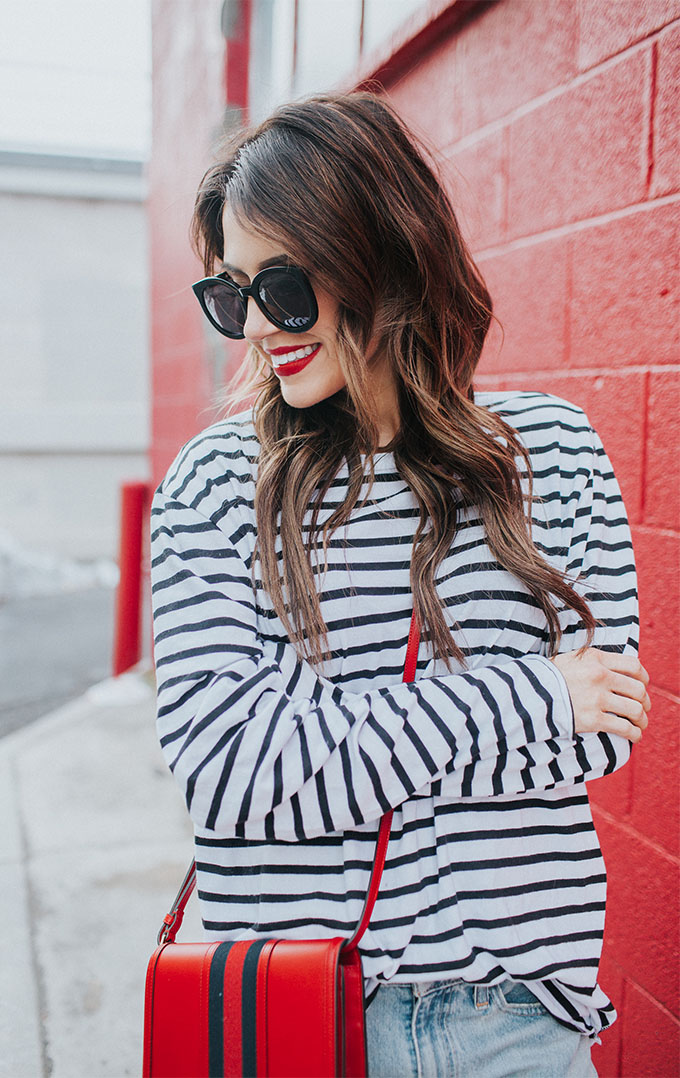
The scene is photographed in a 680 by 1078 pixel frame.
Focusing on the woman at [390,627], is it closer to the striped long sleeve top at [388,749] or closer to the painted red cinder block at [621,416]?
the striped long sleeve top at [388,749]

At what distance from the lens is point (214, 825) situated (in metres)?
1.09

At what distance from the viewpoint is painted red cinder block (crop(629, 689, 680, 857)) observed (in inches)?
64.8

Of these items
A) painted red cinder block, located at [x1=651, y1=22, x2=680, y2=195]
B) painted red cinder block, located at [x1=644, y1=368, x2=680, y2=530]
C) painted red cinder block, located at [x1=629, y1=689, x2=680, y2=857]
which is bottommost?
painted red cinder block, located at [x1=629, y1=689, x2=680, y2=857]

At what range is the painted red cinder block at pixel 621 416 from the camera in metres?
1.70

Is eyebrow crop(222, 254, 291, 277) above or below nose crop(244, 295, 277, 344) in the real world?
above

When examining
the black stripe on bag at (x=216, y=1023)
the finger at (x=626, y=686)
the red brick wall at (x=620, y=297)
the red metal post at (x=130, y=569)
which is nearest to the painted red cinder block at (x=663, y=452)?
the red brick wall at (x=620, y=297)

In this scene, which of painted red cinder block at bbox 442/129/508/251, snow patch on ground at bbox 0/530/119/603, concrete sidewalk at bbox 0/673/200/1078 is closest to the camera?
painted red cinder block at bbox 442/129/508/251

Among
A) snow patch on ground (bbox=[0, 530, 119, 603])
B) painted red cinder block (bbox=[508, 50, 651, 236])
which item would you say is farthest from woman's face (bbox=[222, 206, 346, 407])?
snow patch on ground (bbox=[0, 530, 119, 603])

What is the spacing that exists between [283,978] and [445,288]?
104 cm

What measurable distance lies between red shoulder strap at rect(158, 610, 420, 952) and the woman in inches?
0.8

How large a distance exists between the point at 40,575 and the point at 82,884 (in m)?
6.54

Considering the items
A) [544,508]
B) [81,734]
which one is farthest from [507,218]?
[81,734]

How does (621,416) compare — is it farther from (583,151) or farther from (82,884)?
(82,884)

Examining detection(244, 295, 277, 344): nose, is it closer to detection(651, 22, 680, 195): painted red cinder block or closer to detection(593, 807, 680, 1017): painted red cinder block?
detection(651, 22, 680, 195): painted red cinder block
